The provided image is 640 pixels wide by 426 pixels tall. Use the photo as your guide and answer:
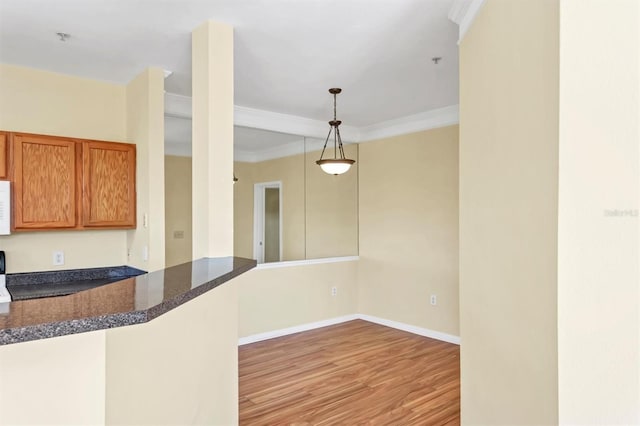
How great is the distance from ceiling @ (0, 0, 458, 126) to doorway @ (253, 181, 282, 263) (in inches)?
53.4

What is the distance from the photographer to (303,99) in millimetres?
4180

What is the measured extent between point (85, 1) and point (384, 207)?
3.92 m

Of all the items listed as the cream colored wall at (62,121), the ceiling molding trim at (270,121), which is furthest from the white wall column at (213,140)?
the ceiling molding trim at (270,121)

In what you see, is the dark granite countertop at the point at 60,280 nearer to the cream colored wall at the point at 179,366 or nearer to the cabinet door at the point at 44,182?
the cabinet door at the point at 44,182

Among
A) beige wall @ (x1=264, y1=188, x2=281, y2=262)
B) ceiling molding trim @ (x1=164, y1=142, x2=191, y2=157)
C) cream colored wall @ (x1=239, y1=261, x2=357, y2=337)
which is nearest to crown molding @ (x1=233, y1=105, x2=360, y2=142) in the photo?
ceiling molding trim @ (x1=164, y1=142, x2=191, y2=157)

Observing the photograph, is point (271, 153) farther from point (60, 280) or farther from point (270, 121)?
point (60, 280)

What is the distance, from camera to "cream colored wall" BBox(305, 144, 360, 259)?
5246 mm

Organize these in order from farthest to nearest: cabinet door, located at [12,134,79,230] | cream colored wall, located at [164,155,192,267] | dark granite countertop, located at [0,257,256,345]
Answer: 1. cream colored wall, located at [164,155,192,267]
2. cabinet door, located at [12,134,79,230]
3. dark granite countertop, located at [0,257,256,345]

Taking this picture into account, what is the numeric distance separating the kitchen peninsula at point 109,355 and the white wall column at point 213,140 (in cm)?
72

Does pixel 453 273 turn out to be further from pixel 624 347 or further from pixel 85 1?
pixel 85 1

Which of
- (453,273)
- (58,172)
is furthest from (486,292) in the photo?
(58,172)

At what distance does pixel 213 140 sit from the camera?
8.02ft

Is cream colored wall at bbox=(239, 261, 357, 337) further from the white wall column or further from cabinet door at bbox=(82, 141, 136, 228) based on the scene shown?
the white wall column

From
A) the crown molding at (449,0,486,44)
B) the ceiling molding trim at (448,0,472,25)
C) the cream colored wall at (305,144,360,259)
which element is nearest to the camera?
the crown molding at (449,0,486,44)
